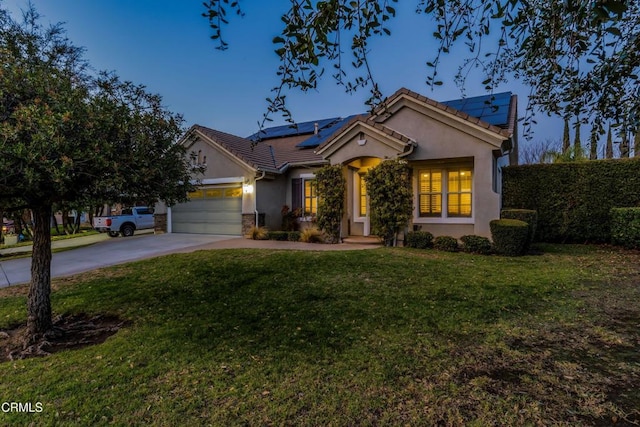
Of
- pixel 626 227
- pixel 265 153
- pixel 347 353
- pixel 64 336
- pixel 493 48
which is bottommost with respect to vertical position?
pixel 64 336

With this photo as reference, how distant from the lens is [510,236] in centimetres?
907

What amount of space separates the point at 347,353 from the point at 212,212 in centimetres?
1360

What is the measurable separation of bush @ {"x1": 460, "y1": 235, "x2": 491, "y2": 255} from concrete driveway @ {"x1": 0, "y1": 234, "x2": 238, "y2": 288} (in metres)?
9.08

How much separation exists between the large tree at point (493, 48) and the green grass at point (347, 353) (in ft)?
8.26

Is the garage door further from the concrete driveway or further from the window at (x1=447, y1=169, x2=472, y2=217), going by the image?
the window at (x1=447, y1=169, x2=472, y2=217)

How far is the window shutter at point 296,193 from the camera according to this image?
15.3 metres

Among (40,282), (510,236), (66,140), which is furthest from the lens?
(510,236)

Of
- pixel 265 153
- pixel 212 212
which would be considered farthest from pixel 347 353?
pixel 265 153

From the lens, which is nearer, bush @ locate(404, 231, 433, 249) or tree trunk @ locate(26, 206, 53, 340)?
tree trunk @ locate(26, 206, 53, 340)

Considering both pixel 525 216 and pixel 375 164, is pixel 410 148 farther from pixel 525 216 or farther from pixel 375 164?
pixel 525 216

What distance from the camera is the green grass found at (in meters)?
2.74

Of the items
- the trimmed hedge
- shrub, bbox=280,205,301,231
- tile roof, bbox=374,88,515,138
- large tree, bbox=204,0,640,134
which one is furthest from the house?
large tree, bbox=204,0,640,134

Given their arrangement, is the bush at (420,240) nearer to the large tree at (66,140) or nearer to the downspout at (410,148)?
the downspout at (410,148)

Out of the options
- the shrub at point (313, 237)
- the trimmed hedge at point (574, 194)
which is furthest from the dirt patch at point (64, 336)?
the trimmed hedge at point (574, 194)
